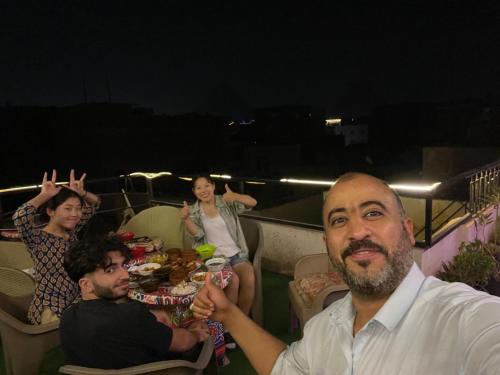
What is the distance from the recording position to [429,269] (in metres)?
3.18

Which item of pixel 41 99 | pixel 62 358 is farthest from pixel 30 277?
pixel 41 99

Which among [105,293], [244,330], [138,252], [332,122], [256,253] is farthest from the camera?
[332,122]

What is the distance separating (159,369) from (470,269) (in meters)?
2.89

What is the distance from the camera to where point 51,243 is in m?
2.47

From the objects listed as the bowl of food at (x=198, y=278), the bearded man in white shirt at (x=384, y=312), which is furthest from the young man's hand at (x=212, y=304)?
the bowl of food at (x=198, y=278)

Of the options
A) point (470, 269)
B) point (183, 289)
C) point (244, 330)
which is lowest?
point (470, 269)

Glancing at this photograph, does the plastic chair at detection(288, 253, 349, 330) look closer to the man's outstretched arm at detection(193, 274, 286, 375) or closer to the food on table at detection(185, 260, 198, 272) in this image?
the food on table at detection(185, 260, 198, 272)

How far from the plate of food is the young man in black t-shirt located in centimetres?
41

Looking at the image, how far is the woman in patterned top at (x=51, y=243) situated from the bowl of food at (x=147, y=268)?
45 centimetres

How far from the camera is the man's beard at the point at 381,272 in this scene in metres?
0.95

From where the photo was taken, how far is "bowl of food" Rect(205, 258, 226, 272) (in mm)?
2495

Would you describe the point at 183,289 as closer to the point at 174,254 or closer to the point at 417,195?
the point at 174,254

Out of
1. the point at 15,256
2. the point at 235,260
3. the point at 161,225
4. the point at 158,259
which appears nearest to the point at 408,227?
the point at 158,259

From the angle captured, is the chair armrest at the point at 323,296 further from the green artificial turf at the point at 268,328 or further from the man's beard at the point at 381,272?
the man's beard at the point at 381,272
